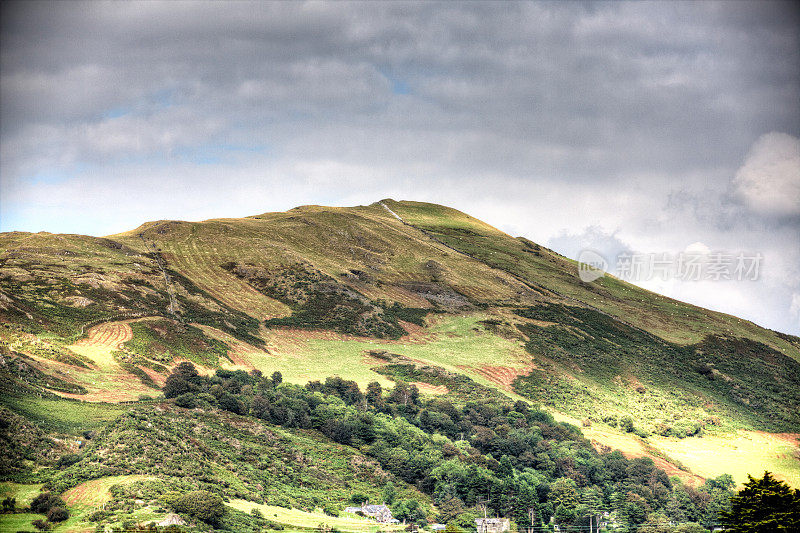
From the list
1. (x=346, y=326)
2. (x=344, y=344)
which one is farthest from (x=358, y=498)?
(x=346, y=326)

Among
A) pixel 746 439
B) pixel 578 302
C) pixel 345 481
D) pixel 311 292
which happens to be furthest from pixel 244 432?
pixel 578 302

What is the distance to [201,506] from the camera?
6134cm

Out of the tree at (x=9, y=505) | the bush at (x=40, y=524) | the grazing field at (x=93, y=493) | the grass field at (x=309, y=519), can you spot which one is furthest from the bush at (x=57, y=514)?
the grass field at (x=309, y=519)

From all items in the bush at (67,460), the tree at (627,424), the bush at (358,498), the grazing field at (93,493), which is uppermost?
the tree at (627,424)

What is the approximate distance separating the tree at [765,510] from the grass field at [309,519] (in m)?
32.5

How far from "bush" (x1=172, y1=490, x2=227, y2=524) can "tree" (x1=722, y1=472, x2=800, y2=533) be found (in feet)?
137

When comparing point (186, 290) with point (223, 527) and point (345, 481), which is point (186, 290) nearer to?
point (345, 481)

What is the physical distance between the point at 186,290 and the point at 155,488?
80874mm

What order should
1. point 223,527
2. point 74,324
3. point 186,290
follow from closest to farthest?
point 223,527, point 74,324, point 186,290

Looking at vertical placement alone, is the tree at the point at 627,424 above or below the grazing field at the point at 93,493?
above

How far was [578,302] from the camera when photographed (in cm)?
19500

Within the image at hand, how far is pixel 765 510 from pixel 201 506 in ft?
149

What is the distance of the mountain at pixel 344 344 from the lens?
303 feet

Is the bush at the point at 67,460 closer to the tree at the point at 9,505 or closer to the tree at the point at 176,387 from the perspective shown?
the tree at the point at 9,505
